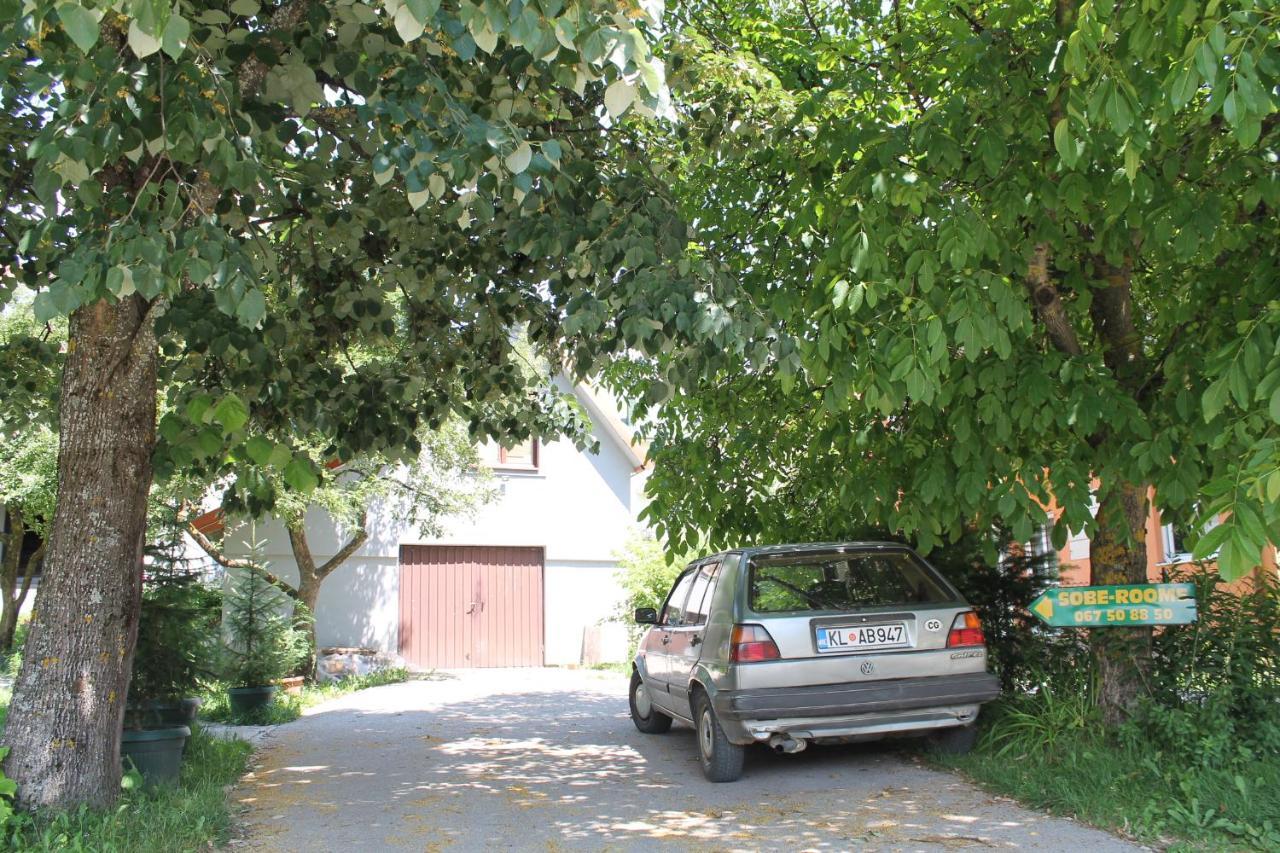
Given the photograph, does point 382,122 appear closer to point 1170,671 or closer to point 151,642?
point 151,642

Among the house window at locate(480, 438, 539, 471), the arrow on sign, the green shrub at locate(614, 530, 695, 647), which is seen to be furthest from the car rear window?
the house window at locate(480, 438, 539, 471)

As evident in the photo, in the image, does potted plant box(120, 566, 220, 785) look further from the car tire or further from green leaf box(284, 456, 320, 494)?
the car tire

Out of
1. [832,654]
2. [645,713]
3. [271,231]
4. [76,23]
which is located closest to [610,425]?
[645,713]

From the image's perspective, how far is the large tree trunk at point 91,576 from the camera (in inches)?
220

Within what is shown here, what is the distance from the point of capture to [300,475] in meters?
4.74

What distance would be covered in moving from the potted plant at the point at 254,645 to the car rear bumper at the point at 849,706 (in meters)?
6.94

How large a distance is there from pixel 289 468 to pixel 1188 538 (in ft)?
14.5

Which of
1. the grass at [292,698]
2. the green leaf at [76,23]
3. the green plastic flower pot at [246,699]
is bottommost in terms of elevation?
the grass at [292,698]

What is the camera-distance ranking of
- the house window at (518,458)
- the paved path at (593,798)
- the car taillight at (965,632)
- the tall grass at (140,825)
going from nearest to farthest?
the tall grass at (140,825), the paved path at (593,798), the car taillight at (965,632), the house window at (518,458)

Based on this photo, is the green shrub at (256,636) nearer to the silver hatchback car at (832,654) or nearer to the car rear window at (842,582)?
the silver hatchback car at (832,654)

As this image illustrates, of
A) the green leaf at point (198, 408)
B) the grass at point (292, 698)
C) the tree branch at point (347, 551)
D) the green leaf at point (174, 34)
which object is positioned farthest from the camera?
the tree branch at point (347, 551)

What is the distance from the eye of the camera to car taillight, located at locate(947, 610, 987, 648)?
6.85 meters

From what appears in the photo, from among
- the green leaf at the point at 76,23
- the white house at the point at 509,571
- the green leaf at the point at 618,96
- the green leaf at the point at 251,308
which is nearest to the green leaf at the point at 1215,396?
the green leaf at the point at 618,96

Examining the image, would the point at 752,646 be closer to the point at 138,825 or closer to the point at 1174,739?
the point at 1174,739
